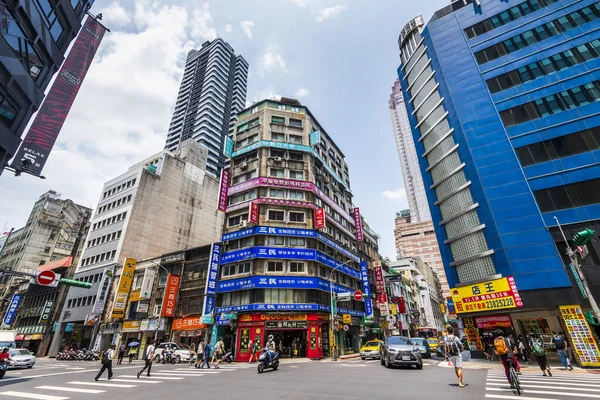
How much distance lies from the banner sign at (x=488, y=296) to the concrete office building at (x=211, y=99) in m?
87.2

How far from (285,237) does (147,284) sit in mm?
19649

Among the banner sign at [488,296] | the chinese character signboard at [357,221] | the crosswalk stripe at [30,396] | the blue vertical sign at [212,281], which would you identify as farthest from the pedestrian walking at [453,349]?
the chinese character signboard at [357,221]

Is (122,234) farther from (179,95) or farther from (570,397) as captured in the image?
(179,95)

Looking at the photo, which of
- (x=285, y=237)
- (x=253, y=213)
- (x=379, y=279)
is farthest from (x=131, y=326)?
(x=379, y=279)

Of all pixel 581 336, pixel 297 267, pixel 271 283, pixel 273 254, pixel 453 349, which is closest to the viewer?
pixel 453 349

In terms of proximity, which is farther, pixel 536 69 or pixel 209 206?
pixel 209 206

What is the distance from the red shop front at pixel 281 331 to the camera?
27688 millimetres

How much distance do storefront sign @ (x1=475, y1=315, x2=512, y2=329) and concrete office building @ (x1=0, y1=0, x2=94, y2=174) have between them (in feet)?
121

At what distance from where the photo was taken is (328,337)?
1225 inches

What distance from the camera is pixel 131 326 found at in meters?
37.1

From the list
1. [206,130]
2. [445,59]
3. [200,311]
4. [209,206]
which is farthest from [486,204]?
[206,130]

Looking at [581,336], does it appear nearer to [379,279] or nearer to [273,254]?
[273,254]

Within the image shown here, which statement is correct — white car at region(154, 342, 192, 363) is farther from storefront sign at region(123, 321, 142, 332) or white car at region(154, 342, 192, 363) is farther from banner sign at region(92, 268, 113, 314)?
banner sign at region(92, 268, 113, 314)

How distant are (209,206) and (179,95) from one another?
88.3 m
